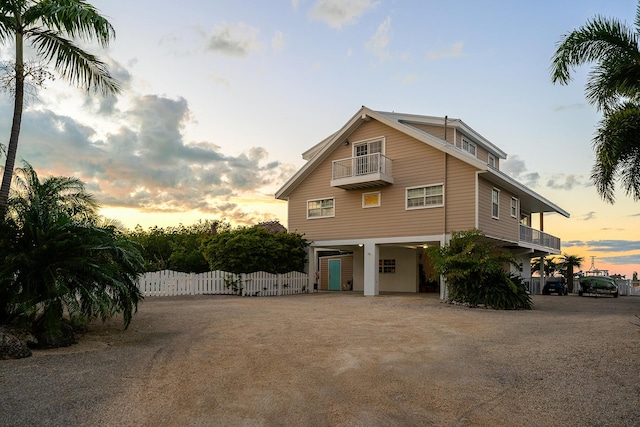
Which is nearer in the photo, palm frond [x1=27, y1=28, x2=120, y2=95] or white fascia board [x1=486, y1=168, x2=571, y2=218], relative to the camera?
palm frond [x1=27, y1=28, x2=120, y2=95]

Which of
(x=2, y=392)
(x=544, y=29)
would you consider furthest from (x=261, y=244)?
(x=2, y=392)

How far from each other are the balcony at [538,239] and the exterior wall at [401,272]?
649 cm

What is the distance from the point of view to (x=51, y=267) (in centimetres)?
807

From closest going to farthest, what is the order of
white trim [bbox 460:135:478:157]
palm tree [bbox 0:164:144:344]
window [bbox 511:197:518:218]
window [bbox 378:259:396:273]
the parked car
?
palm tree [bbox 0:164:144:344] < white trim [bbox 460:135:478:157] < window [bbox 511:197:518:218] < window [bbox 378:259:396:273] < the parked car

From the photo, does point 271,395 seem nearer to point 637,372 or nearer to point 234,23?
point 637,372

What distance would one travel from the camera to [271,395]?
18.7 feet

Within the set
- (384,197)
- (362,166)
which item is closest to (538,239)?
(384,197)

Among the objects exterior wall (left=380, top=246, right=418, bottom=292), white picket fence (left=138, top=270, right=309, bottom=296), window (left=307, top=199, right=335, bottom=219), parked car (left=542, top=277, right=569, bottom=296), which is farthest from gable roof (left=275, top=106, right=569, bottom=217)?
exterior wall (left=380, top=246, right=418, bottom=292)

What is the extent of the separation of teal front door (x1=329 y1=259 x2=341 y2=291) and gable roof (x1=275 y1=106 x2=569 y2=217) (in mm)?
7338

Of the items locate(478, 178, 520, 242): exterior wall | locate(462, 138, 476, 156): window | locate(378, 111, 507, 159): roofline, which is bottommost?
locate(478, 178, 520, 242): exterior wall

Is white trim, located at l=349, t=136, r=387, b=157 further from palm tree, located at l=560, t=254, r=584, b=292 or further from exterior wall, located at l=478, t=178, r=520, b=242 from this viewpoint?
palm tree, located at l=560, t=254, r=584, b=292

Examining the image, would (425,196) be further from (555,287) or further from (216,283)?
(555,287)

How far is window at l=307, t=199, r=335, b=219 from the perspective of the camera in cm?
2558

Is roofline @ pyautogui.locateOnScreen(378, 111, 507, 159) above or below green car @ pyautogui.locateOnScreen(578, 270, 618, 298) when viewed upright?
above
